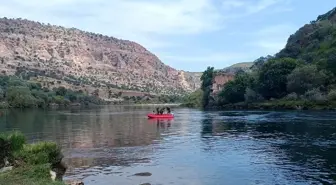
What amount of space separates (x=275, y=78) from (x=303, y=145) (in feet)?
310

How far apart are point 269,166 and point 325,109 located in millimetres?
85129

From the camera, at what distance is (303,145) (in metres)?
46.4

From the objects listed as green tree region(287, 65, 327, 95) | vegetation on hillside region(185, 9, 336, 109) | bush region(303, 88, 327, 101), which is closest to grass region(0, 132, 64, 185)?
vegetation on hillside region(185, 9, 336, 109)

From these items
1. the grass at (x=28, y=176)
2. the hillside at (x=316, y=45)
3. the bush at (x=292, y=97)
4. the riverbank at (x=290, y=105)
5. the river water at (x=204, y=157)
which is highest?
the hillside at (x=316, y=45)

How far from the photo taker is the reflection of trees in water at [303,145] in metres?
32.5

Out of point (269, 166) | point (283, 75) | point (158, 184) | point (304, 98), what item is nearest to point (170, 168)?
point (158, 184)

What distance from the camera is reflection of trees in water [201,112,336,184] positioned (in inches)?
A: 1281

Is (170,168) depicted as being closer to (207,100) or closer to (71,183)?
(71,183)

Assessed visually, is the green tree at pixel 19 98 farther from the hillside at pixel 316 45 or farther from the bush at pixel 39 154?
the bush at pixel 39 154

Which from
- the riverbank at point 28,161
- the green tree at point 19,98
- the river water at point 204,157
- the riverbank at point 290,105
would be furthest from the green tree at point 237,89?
the riverbank at point 28,161

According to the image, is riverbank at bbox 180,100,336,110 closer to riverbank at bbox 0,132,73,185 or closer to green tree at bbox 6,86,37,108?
green tree at bbox 6,86,37,108

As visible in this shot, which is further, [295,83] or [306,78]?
[295,83]

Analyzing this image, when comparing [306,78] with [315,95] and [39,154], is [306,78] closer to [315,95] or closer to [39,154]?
[315,95]

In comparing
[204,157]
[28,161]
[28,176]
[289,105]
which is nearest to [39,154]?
[28,161]
